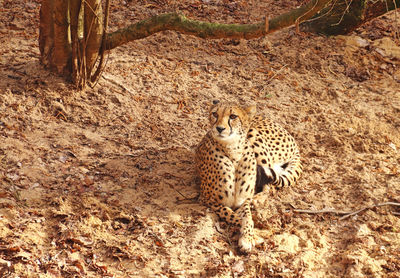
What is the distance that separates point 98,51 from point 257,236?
2.86 m

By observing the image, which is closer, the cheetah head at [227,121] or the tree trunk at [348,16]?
the cheetah head at [227,121]

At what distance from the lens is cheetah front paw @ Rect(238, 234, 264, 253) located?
4.56 metres

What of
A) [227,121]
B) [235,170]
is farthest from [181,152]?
[227,121]

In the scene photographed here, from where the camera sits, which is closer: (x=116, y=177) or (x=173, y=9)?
(x=116, y=177)

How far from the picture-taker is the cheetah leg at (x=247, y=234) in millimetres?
4578

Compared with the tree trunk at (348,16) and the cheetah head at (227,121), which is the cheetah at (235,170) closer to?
the cheetah head at (227,121)

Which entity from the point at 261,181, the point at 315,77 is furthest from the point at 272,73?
the point at 261,181

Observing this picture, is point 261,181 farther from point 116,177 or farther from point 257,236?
point 116,177

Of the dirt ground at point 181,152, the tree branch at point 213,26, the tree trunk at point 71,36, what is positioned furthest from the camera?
the tree trunk at point 71,36

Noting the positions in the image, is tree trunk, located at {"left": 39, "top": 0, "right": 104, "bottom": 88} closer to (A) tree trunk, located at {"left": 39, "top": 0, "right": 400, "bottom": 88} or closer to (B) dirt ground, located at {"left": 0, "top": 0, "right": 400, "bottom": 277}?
(A) tree trunk, located at {"left": 39, "top": 0, "right": 400, "bottom": 88}

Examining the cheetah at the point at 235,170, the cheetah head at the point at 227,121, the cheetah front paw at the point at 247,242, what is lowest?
the cheetah front paw at the point at 247,242

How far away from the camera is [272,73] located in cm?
764

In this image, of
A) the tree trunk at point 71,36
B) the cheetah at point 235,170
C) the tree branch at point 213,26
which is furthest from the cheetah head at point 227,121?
the tree trunk at point 71,36

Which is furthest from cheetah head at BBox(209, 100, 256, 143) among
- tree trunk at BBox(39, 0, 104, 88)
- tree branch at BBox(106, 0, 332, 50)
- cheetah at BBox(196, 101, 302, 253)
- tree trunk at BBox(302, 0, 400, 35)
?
tree trunk at BBox(302, 0, 400, 35)
